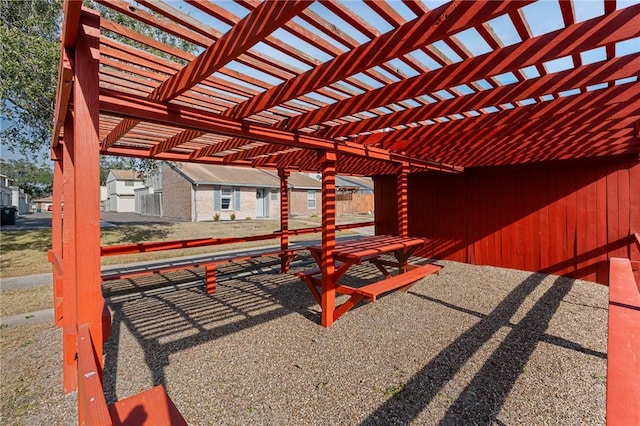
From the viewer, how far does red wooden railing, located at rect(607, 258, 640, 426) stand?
128 centimetres

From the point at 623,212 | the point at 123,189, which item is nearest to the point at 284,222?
the point at 623,212

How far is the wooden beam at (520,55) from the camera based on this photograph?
1657 mm

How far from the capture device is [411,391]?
2928 millimetres

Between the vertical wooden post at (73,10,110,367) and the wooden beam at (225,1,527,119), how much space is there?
4.46 ft

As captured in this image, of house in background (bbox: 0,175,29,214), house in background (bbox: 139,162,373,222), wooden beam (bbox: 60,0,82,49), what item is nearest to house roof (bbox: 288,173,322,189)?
house in background (bbox: 139,162,373,222)

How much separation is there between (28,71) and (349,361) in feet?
36.8

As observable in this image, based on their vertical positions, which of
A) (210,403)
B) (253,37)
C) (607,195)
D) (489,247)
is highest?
(253,37)

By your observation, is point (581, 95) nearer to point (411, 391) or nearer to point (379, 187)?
point (411, 391)

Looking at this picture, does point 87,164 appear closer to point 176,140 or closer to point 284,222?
point 176,140

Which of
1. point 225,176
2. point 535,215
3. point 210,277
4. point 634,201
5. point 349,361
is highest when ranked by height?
point 225,176

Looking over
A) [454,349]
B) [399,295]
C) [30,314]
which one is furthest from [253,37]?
[30,314]

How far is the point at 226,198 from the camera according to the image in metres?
22.8

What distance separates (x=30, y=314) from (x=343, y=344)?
533 centimetres

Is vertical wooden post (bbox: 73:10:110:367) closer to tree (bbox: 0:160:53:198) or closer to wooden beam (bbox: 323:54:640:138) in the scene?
wooden beam (bbox: 323:54:640:138)
